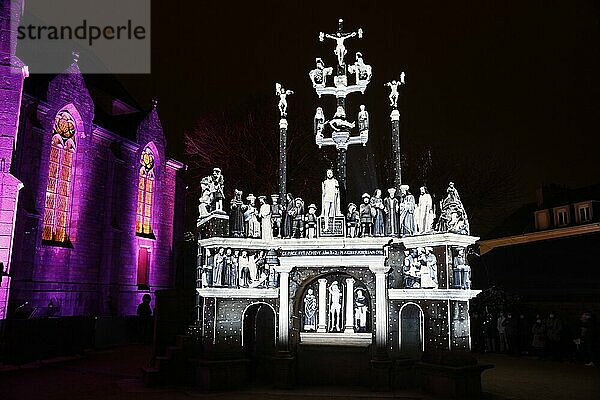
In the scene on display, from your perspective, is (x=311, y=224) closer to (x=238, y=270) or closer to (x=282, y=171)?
(x=282, y=171)

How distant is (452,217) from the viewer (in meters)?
12.5

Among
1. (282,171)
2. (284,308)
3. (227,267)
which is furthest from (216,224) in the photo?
(284,308)

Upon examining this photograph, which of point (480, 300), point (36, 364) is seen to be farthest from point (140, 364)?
point (480, 300)

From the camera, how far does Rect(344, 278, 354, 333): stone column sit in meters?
13.7

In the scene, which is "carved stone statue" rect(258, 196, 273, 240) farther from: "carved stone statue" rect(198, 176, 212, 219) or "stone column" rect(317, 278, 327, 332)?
"stone column" rect(317, 278, 327, 332)

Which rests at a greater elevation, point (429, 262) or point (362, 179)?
point (362, 179)

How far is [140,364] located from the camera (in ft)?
58.0

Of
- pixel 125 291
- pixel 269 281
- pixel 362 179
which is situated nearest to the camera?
pixel 269 281

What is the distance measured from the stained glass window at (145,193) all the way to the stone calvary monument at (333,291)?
19256 mm

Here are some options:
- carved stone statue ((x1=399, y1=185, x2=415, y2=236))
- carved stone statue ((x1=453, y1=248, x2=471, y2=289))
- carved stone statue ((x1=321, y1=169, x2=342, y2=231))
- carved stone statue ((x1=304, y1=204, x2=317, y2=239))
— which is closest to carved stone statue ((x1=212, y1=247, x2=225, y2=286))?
carved stone statue ((x1=304, y1=204, x2=317, y2=239))

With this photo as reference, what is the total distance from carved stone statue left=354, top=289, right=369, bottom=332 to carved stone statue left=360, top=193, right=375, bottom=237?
1.75 m

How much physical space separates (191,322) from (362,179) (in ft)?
20.4

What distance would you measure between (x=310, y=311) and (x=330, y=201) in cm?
303

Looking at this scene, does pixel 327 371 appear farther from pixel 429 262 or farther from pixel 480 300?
pixel 480 300
